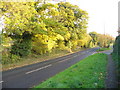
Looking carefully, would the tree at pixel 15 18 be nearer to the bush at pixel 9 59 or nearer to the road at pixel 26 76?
the bush at pixel 9 59

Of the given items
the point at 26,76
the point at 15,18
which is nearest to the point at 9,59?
the point at 15,18

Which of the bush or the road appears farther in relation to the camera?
the bush

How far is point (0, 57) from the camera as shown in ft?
42.8

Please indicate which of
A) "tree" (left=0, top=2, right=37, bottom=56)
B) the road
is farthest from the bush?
the road

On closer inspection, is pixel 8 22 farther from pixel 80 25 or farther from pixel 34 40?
pixel 80 25

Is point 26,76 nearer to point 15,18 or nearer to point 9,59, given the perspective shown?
point 9,59

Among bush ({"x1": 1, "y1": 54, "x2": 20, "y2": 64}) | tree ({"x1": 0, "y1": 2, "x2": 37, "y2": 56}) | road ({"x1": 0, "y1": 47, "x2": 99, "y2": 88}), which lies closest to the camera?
road ({"x1": 0, "y1": 47, "x2": 99, "y2": 88})

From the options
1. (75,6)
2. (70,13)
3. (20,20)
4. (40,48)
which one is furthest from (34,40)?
(75,6)

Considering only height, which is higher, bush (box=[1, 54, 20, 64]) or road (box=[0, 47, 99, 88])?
bush (box=[1, 54, 20, 64])

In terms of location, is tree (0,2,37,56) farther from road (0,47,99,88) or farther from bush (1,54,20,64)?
road (0,47,99,88)

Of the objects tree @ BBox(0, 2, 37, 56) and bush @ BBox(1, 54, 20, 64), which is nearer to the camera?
tree @ BBox(0, 2, 37, 56)

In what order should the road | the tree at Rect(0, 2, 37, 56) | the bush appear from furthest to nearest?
the bush → the tree at Rect(0, 2, 37, 56) → the road

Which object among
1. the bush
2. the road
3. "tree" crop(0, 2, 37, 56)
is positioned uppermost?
"tree" crop(0, 2, 37, 56)

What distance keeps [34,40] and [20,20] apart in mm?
7636
